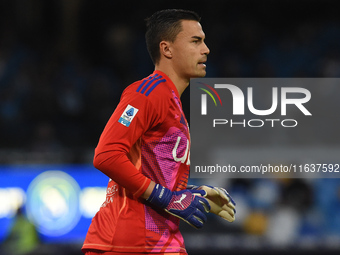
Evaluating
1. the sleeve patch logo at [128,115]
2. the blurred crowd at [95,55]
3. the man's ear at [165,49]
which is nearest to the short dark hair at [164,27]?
the man's ear at [165,49]

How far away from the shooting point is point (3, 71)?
10.6 meters

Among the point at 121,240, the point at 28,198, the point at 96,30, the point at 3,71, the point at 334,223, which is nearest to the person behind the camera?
the point at 121,240

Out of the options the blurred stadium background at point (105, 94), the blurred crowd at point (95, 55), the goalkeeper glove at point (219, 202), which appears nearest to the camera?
the goalkeeper glove at point (219, 202)

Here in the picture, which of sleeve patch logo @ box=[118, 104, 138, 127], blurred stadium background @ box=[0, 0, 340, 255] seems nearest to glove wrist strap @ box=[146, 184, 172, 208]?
sleeve patch logo @ box=[118, 104, 138, 127]

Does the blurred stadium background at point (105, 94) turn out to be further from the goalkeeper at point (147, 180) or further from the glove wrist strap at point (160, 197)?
the glove wrist strap at point (160, 197)

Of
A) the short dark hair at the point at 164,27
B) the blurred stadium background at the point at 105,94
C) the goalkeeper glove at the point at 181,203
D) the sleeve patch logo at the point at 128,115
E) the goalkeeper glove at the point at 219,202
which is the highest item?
the blurred stadium background at the point at 105,94

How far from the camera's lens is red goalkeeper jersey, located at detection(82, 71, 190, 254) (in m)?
3.10

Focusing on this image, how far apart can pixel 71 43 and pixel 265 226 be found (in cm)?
624

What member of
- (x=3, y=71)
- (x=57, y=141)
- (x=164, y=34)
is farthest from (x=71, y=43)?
(x=164, y=34)

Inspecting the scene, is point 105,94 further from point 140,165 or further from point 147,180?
point 147,180

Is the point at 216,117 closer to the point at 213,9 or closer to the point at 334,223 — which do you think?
the point at 334,223

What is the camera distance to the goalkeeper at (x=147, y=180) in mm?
3109

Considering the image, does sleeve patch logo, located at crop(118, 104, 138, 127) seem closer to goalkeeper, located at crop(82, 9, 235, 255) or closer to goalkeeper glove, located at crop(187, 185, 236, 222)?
goalkeeper, located at crop(82, 9, 235, 255)

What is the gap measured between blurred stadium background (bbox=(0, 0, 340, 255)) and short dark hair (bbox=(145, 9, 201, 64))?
431cm
